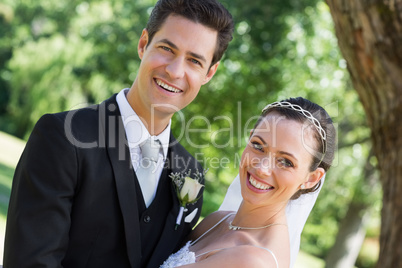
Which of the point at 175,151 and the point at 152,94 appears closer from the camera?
the point at 152,94

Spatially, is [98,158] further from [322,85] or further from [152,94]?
[322,85]

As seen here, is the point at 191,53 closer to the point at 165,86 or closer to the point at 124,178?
the point at 165,86

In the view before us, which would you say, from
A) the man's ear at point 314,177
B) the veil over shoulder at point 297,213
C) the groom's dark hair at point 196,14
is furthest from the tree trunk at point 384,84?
the groom's dark hair at point 196,14

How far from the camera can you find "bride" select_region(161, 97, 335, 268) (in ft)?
9.41

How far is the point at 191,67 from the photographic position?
10.3ft

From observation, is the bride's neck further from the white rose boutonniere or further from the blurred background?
the blurred background

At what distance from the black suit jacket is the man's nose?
0.39 m

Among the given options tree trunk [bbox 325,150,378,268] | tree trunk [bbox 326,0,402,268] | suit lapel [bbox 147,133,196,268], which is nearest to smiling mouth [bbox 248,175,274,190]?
suit lapel [bbox 147,133,196,268]

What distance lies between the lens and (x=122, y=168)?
9.39 ft

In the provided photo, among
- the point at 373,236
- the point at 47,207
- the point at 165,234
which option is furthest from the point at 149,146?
the point at 373,236

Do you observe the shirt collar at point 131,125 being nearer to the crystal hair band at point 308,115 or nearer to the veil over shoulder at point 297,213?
the crystal hair band at point 308,115

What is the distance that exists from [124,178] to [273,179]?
83 centimetres

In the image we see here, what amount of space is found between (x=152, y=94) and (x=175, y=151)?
47 centimetres

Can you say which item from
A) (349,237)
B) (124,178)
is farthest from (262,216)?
(349,237)
